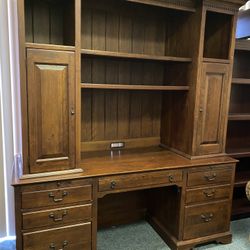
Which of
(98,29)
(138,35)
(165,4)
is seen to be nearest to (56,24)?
(98,29)

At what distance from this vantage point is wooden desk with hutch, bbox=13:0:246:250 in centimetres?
172

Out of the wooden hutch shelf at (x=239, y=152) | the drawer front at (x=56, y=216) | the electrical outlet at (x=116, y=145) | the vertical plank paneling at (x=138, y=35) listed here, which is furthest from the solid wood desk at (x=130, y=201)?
the vertical plank paneling at (x=138, y=35)

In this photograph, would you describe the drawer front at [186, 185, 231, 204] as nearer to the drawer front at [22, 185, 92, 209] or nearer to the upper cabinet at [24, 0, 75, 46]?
the drawer front at [22, 185, 92, 209]

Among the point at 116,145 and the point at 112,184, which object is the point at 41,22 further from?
the point at 112,184

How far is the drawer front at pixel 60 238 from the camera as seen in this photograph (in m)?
1.73

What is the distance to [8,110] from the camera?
2.12 m

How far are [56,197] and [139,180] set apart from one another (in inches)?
24.0

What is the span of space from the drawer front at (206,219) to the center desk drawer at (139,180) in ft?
1.10

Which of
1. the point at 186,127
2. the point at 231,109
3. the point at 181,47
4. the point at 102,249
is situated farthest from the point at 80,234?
the point at 231,109

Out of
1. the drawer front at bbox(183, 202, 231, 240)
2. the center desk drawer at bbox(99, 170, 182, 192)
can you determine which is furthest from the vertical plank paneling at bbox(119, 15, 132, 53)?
the drawer front at bbox(183, 202, 231, 240)

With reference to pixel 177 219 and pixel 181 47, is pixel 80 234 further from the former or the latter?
pixel 181 47

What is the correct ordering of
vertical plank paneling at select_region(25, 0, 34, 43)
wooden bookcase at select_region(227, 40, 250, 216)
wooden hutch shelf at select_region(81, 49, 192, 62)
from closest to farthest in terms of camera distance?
wooden hutch shelf at select_region(81, 49, 192, 62)
vertical plank paneling at select_region(25, 0, 34, 43)
wooden bookcase at select_region(227, 40, 250, 216)

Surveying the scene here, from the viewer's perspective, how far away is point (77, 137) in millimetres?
1838

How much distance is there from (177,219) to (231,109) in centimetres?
135
